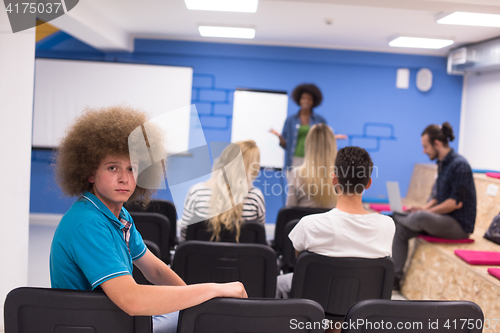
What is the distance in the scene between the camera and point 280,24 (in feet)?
13.5

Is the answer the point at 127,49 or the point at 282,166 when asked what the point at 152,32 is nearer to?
the point at 127,49

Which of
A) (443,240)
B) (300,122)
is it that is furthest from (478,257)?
(300,122)

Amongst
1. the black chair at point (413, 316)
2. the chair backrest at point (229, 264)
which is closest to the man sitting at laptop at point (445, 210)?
the chair backrest at point (229, 264)

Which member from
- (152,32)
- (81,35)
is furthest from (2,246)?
(152,32)

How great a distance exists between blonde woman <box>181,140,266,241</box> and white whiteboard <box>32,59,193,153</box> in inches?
117

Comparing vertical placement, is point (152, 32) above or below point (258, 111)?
above

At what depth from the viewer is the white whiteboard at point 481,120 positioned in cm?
449

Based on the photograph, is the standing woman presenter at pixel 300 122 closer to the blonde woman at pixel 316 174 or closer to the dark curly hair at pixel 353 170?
the blonde woman at pixel 316 174

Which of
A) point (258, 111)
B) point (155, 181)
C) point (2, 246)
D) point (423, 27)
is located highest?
point (423, 27)

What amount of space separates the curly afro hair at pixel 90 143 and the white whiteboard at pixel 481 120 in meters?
4.68

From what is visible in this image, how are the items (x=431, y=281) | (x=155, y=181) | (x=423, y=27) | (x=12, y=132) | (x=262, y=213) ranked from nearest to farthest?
(x=155, y=181) < (x=12, y=132) < (x=262, y=213) < (x=431, y=281) < (x=423, y=27)

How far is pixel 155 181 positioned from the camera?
107 centimetres

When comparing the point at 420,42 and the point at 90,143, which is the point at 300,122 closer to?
the point at 420,42

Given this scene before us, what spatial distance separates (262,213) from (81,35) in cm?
316
